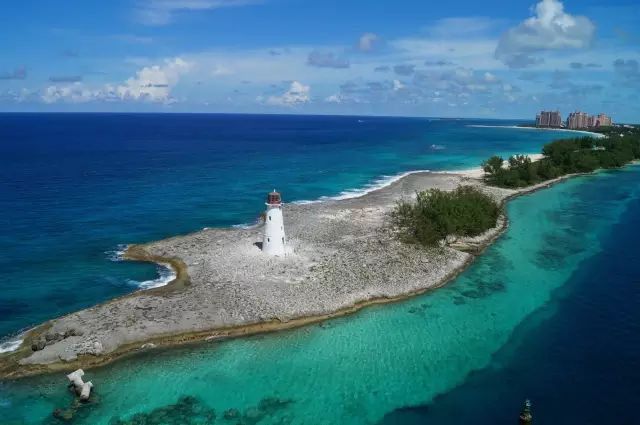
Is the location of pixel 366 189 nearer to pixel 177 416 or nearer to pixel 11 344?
pixel 11 344

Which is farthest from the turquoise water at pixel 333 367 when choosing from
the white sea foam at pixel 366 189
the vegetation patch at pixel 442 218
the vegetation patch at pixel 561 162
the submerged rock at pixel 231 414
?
the vegetation patch at pixel 561 162

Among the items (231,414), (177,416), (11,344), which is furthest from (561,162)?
(11,344)

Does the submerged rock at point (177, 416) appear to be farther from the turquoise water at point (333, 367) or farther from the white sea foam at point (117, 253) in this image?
the white sea foam at point (117, 253)

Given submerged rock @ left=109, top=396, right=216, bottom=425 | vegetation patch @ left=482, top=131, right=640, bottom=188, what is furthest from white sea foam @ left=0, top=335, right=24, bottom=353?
vegetation patch @ left=482, top=131, right=640, bottom=188

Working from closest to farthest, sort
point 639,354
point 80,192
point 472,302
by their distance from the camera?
1. point 639,354
2. point 472,302
3. point 80,192

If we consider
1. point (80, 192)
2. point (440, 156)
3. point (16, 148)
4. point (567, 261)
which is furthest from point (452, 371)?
point (16, 148)

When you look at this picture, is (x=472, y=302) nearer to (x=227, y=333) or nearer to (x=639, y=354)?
(x=639, y=354)
